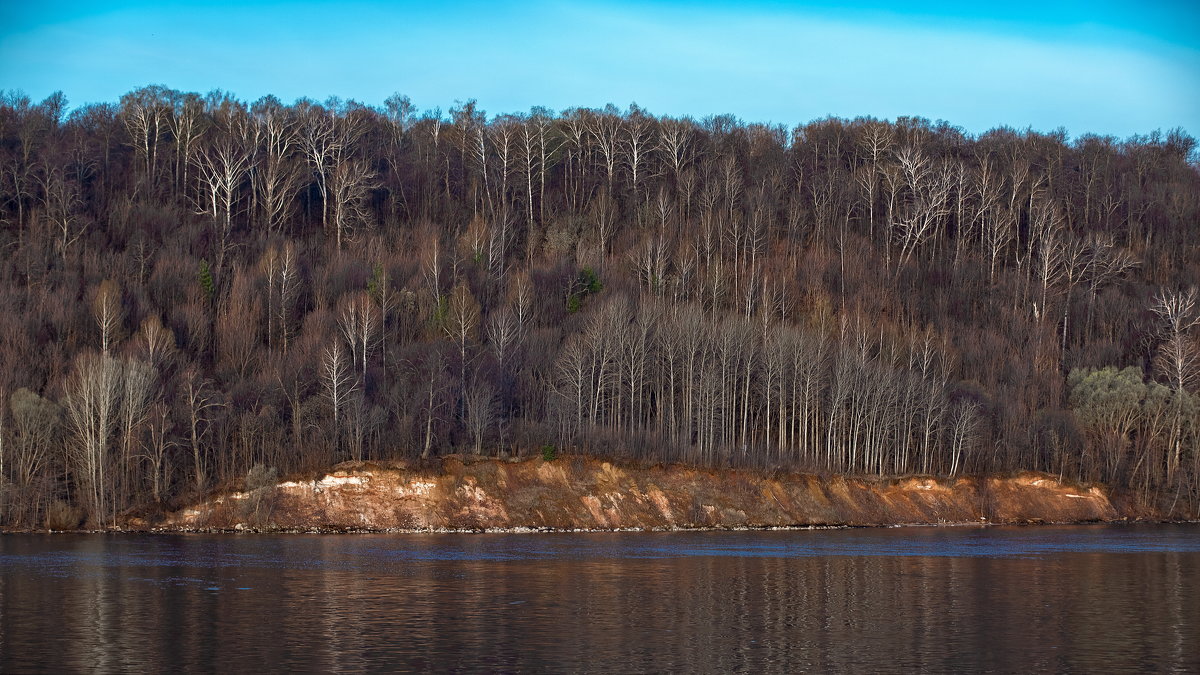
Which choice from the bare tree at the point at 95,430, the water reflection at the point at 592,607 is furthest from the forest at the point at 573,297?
the water reflection at the point at 592,607

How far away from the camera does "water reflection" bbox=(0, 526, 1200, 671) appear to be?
33250 mm

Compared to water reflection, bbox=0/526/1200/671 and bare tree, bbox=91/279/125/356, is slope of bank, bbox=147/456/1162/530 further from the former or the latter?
bare tree, bbox=91/279/125/356

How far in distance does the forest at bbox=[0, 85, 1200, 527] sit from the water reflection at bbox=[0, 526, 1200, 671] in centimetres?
2091

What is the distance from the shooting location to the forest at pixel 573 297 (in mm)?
91188

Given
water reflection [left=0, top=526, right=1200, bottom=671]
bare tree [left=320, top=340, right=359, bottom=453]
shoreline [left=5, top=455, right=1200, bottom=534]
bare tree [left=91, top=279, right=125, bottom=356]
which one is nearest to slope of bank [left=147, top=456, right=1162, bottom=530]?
shoreline [left=5, top=455, right=1200, bottom=534]

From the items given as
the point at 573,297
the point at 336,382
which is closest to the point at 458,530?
the point at 336,382

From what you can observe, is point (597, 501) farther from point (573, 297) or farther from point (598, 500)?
point (573, 297)

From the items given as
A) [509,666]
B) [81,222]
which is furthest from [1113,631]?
[81,222]

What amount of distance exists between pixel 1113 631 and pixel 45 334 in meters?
92.8

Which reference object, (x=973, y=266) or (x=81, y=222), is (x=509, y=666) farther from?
(x=973, y=266)

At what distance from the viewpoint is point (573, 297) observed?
118 metres

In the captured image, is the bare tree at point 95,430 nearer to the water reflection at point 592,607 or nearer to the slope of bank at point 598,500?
the slope of bank at point 598,500

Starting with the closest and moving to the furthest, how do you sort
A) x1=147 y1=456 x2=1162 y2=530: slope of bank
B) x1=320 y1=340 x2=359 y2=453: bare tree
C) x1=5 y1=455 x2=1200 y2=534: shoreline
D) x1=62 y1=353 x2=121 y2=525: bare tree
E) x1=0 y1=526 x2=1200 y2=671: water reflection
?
x1=0 y1=526 x2=1200 y2=671: water reflection
x1=62 y1=353 x2=121 y2=525: bare tree
x1=5 y1=455 x2=1200 y2=534: shoreline
x1=147 y1=456 x2=1162 y2=530: slope of bank
x1=320 y1=340 x2=359 y2=453: bare tree

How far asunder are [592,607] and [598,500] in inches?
1795
